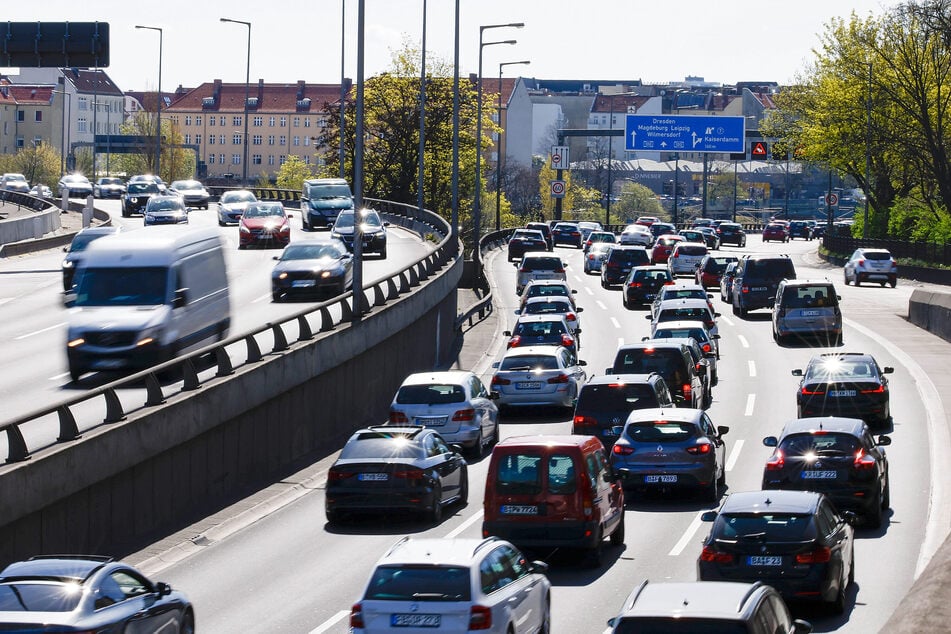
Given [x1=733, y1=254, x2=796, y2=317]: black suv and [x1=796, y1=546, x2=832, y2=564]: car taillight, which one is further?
[x1=733, y1=254, x2=796, y2=317]: black suv

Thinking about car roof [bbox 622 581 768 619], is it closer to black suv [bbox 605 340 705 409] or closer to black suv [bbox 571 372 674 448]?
black suv [bbox 571 372 674 448]

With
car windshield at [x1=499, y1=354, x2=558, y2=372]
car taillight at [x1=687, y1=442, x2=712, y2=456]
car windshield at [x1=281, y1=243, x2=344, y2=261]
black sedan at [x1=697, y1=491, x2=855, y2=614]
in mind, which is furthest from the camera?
car windshield at [x1=281, y1=243, x2=344, y2=261]

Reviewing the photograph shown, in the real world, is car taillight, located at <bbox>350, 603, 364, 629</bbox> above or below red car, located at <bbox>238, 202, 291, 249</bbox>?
below

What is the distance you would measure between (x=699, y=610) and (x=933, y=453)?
18637 mm

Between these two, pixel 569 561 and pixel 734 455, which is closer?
pixel 569 561

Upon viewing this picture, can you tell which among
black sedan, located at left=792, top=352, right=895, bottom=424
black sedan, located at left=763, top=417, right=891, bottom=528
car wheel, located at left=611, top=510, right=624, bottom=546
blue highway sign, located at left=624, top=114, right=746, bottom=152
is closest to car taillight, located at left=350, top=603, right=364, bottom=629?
car wheel, located at left=611, top=510, right=624, bottom=546

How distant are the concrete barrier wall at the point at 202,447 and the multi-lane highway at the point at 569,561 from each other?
69 cm

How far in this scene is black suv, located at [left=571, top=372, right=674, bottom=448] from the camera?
25500 mm

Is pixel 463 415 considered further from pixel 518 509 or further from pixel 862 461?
pixel 518 509

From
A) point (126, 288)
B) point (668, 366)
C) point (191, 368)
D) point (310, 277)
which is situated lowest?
point (668, 366)

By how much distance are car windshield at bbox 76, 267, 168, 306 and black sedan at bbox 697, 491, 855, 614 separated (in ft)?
43.4

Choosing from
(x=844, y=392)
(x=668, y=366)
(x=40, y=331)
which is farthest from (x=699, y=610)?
(x=40, y=331)

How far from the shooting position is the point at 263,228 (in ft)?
184

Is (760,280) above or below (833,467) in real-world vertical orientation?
above
